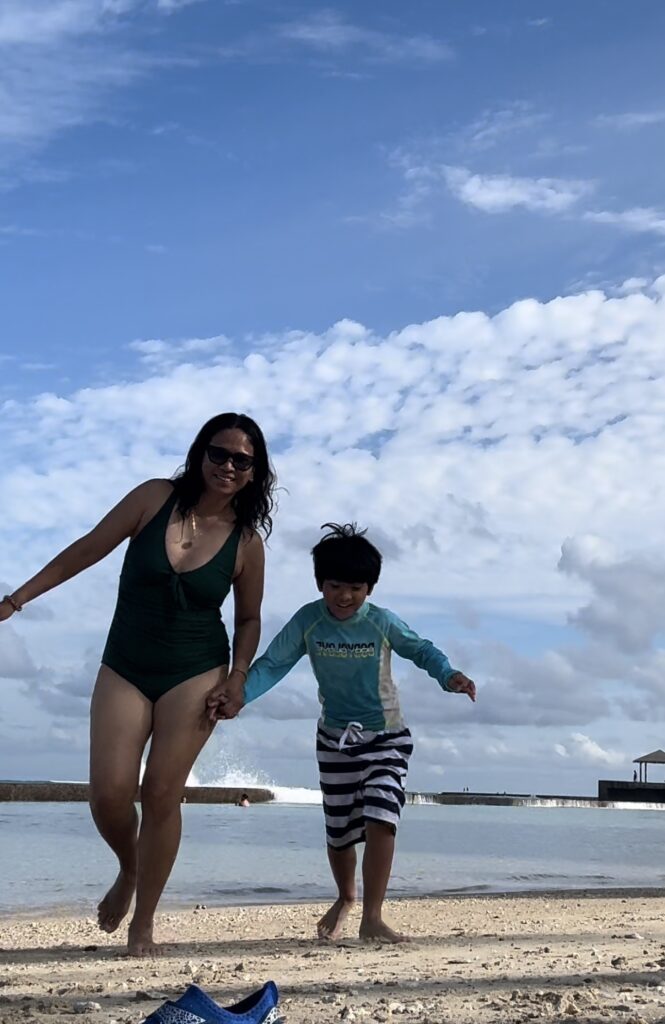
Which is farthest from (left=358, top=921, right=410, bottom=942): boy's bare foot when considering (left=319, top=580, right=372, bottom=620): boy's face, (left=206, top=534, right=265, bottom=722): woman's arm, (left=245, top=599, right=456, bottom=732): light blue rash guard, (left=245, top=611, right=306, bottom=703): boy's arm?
(left=319, top=580, right=372, bottom=620): boy's face

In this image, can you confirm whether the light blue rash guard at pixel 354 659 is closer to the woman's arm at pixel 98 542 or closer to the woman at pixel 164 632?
the woman at pixel 164 632

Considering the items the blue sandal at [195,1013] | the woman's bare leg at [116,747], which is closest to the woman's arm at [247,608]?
the woman's bare leg at [116,747]

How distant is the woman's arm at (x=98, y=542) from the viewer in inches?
189

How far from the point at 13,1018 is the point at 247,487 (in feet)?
7.35

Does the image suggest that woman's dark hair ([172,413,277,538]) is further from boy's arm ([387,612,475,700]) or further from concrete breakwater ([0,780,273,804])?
concrete breakwater ([0,780,273,804])

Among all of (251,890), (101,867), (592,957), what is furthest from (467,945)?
(101,867)

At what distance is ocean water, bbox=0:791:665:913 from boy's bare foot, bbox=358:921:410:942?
13.5 feet

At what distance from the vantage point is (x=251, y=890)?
10.3 metres

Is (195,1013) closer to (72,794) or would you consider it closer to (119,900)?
(119,900)

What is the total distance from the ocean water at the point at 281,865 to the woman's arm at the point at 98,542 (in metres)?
4.62

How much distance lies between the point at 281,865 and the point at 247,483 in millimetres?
8630

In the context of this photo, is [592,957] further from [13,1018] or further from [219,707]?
[13,1018]

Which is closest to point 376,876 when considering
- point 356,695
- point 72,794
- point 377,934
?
point 377,934

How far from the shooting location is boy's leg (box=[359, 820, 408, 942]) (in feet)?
16.9
